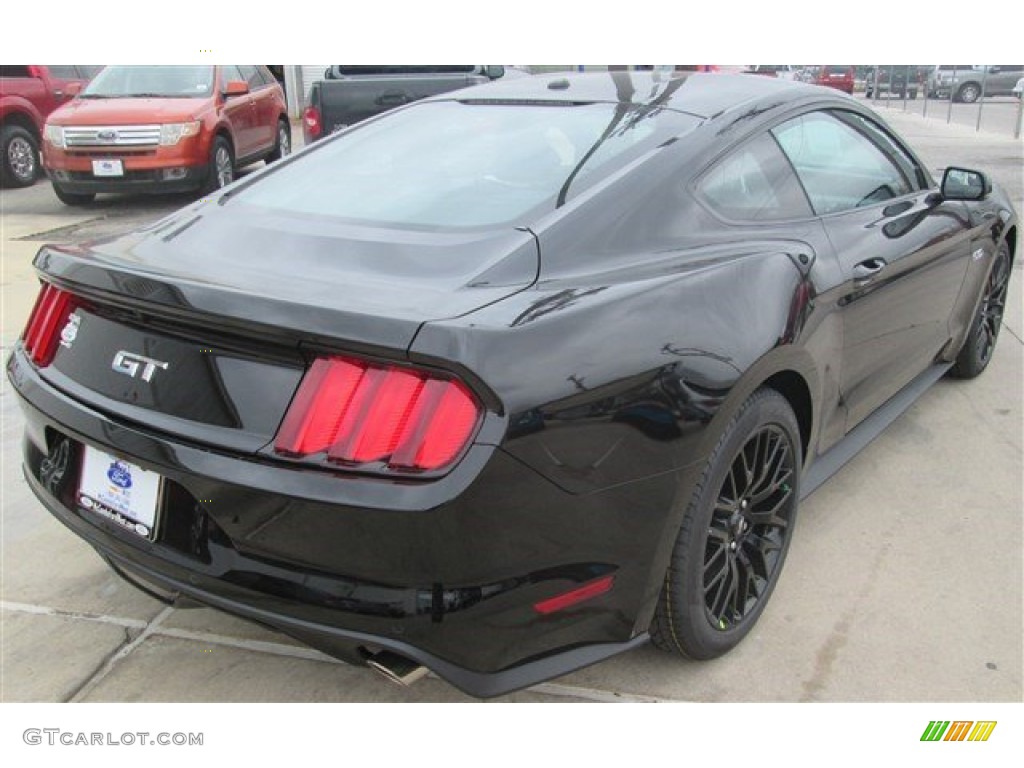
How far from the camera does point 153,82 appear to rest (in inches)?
385

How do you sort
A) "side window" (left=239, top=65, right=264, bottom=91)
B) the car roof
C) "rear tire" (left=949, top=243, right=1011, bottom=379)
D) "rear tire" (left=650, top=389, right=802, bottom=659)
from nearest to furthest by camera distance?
"rear tire" (left=650, top=389, right=802, bottom=659) → the car roof → "rear tire" (left=949, top=243, right=1011, bottom=379) → "side window" (left=239, top=65, right=264, bottom=91)

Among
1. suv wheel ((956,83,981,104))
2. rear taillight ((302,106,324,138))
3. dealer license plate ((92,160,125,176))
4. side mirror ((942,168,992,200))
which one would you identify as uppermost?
side mirror ((942,168,992,200))

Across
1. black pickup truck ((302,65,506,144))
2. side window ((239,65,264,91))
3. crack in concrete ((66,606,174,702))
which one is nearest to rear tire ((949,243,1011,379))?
crack in concrete ((66,606,174,702))

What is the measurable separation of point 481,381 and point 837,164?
1993mm

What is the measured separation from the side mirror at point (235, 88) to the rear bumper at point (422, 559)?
8.61 meters

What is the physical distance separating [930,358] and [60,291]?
3297 mm

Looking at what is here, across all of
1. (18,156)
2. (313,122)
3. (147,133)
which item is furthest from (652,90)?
(18,156)

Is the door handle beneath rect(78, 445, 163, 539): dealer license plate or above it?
above

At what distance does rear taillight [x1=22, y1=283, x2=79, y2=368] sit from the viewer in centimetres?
236

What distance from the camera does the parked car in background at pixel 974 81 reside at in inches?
1096

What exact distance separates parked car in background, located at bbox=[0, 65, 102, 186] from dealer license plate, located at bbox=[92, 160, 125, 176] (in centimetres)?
276

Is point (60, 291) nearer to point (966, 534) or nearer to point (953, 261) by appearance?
point (966, 534)

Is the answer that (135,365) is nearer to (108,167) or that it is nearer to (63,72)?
(108,167)

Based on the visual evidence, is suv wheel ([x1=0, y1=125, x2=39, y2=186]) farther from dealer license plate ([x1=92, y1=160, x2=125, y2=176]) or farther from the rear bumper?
the rear bumper
